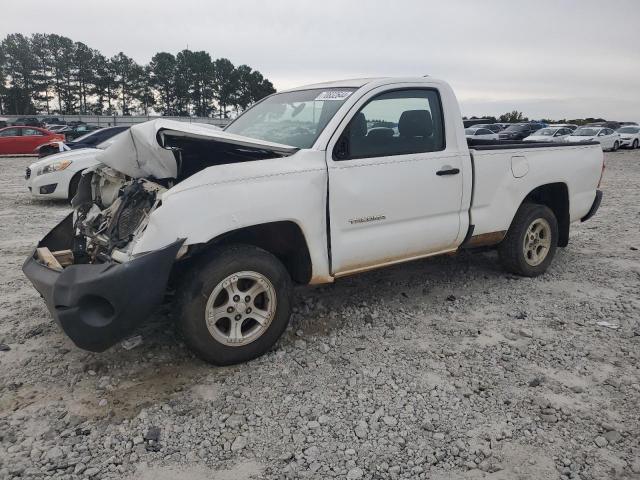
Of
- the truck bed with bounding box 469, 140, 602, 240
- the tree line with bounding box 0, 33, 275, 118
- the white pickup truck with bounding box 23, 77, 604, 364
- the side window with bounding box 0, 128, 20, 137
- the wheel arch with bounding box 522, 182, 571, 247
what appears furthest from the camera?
the tree line with bounding box 0, 33, 275, 118

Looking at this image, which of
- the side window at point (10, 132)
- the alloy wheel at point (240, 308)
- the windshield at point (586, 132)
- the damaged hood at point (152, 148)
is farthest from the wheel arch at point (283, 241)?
the windshield at point (586, 132)

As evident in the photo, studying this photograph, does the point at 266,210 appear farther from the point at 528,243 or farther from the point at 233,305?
the point at 528,243

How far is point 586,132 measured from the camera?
26.2 metres

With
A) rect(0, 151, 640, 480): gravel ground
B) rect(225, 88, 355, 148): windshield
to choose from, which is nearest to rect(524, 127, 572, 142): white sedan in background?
rect(0, 151, 640, 480): gravel ground

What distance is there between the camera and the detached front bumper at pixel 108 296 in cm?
280

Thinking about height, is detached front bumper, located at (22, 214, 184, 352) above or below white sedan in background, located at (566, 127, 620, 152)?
below

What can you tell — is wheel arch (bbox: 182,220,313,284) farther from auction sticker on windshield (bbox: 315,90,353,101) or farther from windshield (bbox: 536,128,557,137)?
windshield (bbox: 536,128,557,137)

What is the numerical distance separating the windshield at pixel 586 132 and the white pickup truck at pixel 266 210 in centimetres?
2423

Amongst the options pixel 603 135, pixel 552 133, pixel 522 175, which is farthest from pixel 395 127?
pixel 603 135

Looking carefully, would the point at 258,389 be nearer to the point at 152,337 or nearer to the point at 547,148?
the point at 152,337

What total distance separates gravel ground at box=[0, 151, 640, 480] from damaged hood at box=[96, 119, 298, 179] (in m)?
1.25

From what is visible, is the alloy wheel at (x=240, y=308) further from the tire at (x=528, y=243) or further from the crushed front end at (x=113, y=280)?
the tire at (x=528, y=243)

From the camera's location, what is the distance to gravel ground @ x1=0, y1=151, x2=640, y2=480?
250cm

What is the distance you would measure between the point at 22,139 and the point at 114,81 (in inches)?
2673
